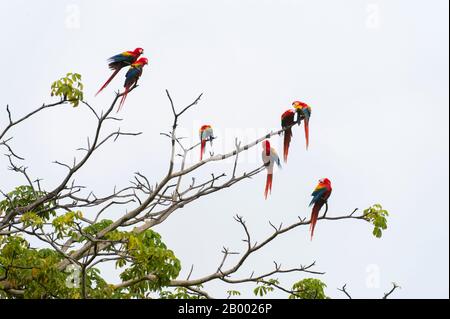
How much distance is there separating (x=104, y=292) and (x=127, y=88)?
3.14 meters

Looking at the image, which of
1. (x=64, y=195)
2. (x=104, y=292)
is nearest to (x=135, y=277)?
(x=104, y=292)

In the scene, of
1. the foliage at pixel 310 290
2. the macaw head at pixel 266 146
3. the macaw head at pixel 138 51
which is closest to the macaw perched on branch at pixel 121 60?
the macaw head at pixel 138 51

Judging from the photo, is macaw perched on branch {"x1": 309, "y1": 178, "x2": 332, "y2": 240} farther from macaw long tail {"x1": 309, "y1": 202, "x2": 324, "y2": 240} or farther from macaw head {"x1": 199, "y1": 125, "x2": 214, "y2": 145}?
macaw head {"x1": 199, "y1": 125, "x2": 214, "y2": 145}

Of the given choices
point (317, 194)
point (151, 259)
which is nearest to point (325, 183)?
point (317, 194)

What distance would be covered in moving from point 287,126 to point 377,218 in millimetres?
2006

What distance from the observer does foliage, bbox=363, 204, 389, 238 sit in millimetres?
13711

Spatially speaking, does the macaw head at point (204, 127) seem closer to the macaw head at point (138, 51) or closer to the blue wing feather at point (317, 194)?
the macaw head at point (138, 51)

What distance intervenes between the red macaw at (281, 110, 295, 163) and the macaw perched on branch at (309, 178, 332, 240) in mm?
694

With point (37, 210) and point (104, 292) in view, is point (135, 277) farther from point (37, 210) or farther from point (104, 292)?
point (37, 210)

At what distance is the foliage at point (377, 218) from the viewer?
45.0ft

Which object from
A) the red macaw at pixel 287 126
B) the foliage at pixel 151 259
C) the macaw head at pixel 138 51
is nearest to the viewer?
the foliage at pixel 151 259

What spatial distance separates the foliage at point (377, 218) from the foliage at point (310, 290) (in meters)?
1.44

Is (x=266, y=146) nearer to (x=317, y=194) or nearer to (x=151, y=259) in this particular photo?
(x=317, y=194)
